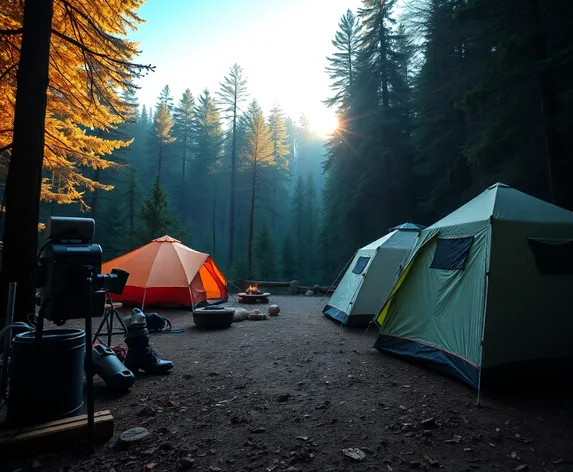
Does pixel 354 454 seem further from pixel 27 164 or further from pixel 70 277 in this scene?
pixel 27 164

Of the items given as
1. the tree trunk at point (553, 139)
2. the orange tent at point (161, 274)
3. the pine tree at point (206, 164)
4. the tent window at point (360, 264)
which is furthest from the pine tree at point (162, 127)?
the tree trunk at point (553, 139)

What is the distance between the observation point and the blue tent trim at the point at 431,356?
4.04 meters

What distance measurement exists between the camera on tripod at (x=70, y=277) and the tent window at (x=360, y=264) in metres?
6.33

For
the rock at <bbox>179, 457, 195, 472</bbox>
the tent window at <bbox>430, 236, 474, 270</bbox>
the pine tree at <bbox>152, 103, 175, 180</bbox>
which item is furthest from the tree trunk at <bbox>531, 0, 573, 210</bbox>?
the pine tree at <bbox>152, 103, 175, 180</bbox>

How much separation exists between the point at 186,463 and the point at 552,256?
5.00 meters

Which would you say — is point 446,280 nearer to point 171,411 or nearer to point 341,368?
point 341,368

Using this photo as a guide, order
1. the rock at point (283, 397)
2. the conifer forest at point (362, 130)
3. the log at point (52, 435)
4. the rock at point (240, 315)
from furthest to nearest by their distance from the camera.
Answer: the rock at point (240, 315), the conifer forest at point (362, 130), the rock at point (283, 397), the log at point (52, 435)

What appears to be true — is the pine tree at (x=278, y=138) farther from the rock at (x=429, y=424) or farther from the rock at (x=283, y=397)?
the rock at (x=429, y=424)

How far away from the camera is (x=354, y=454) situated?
103 inches

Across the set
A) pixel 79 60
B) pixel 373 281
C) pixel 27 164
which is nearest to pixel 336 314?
pixel 373 281

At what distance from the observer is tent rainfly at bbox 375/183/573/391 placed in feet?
13.4

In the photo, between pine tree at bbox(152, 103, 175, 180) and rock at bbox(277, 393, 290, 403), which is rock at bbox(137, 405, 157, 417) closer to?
rock at bbox(277, 393, 290, 403)

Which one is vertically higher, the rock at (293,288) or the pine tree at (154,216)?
the pine tree at (154,216)

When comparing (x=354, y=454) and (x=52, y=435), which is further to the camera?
(x=354, y=454)
